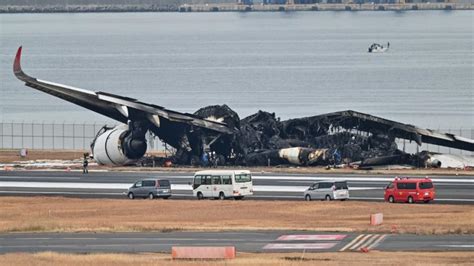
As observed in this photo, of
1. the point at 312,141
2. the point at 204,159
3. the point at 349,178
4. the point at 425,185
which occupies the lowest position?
the point at 204,159

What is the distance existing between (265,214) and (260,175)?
28.6m

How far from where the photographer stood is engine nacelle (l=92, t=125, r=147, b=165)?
4353 inches

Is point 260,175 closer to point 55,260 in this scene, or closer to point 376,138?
point 376,138

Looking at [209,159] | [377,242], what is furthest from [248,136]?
[377,242]

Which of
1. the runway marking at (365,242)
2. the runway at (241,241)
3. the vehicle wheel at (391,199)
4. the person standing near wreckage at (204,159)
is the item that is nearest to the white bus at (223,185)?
the vehicle wheel at (391,199)

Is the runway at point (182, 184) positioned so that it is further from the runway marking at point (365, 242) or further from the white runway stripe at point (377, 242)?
the white runway stripe at point (377, 242)

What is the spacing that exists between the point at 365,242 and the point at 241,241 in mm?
5943

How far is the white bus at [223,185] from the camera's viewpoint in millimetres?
83062

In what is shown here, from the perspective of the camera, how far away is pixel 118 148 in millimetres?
110562

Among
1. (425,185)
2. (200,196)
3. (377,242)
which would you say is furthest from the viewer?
(200,196)

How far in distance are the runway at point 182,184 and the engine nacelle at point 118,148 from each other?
4.06 m

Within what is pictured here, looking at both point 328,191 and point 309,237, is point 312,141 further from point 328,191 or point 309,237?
point 309,237

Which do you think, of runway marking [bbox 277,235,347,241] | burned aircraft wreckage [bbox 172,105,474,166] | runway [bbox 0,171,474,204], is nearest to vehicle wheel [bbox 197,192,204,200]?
runway [bbox 0,171,474,204]

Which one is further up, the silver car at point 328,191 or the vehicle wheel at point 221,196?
the silver car at point 328,191
